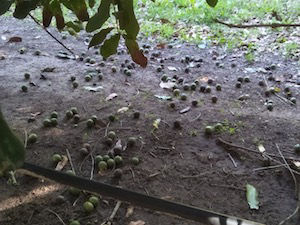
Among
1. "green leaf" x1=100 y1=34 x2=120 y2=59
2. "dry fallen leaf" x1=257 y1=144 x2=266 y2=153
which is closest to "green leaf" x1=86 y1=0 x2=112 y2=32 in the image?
"green leaf" x1=100 y1=34 x2=120 y2=59

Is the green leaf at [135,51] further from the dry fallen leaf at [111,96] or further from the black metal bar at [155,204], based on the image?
the dry fallen leaf at [111,96]

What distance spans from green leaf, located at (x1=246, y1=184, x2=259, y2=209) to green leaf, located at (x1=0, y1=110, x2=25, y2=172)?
201 cm

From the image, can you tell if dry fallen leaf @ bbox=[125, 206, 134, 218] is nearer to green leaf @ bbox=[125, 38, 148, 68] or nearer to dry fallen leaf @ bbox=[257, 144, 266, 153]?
green leaf @ bbox=[125, 38, 148, 68]

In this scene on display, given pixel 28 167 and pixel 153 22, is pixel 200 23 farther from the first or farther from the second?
pixel 28 167

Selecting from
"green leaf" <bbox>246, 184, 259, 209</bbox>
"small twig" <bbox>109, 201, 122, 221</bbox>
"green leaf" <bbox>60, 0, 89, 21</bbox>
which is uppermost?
"green leaf" <bbox>60, 0, 89, 21</bbox>

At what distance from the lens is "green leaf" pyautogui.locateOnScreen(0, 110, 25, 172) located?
0.89 m

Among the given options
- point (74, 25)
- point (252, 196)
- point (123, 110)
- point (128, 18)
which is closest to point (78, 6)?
point (74, 25)

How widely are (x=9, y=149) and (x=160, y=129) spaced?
107 inches

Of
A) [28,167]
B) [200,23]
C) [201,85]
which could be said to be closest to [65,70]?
[201,85]

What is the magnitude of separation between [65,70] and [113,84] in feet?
2.57

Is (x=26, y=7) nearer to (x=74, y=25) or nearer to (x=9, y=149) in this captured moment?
(x=74, y=25)

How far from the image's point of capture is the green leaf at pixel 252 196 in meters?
2.63

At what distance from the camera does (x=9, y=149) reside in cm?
90

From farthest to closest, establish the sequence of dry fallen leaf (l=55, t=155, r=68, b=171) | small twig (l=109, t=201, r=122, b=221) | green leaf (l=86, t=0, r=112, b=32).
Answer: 1. dry fallen leaf (l=55, t=155, r=68, b=171)
2. small twig (l=109, t=201, r=122, b=221)
3. green leaf (l=86, t=0, r=112, b=32)
